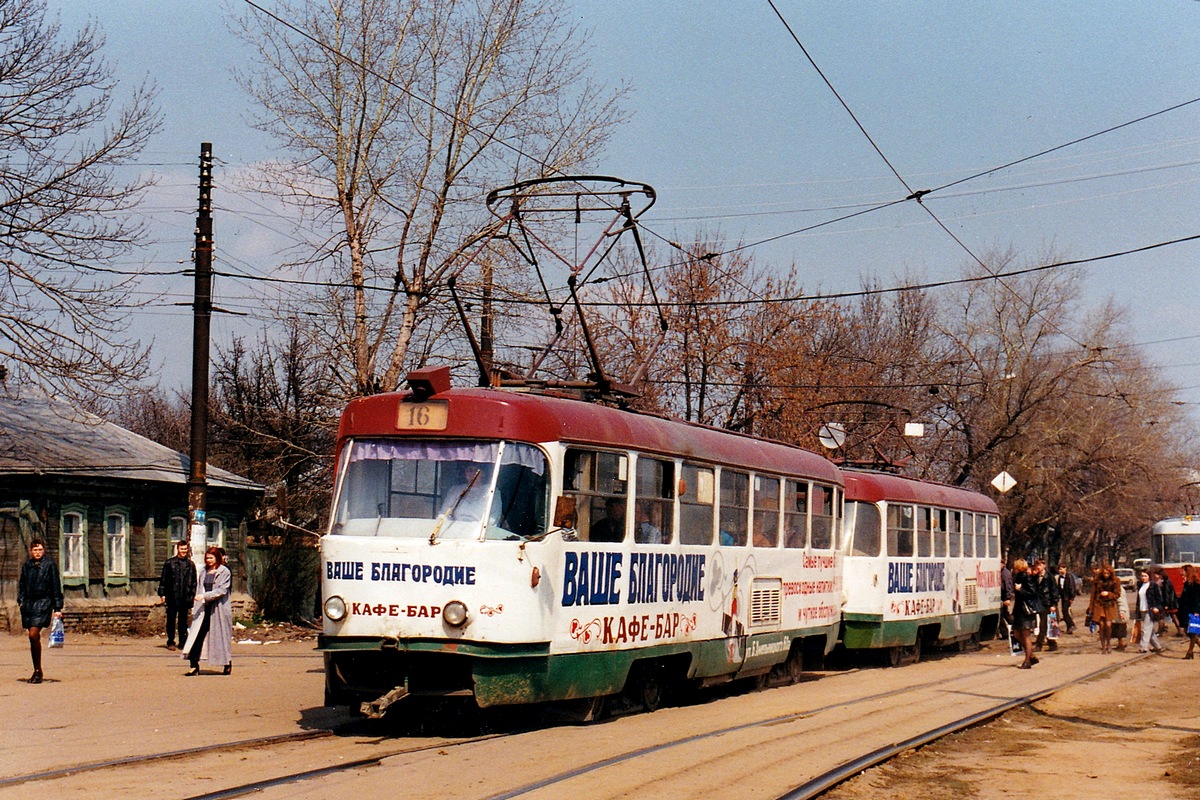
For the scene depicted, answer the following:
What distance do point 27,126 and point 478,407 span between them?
15.8m

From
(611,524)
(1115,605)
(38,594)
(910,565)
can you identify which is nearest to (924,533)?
(910,565)

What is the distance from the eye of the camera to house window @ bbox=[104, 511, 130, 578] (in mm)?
28109

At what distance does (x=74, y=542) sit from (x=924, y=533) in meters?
15.6

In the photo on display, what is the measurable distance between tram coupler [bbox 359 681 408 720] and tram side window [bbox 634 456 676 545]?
111 inches

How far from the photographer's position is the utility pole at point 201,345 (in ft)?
81.3

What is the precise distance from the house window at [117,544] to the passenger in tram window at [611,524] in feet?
59.1

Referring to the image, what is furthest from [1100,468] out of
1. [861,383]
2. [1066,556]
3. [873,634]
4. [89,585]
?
[89,585]

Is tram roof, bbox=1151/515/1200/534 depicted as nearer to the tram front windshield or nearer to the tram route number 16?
the tram front windshield

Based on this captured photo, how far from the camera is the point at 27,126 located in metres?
24.2

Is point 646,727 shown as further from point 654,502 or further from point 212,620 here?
point 212,620

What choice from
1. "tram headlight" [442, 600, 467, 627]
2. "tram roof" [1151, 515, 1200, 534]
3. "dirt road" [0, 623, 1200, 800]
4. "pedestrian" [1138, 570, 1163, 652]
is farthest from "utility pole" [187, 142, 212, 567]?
"tram roof" [1151, 515, 1200, 534]

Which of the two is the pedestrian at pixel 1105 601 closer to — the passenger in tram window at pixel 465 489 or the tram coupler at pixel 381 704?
the passenger in tram window at pixel 465 489

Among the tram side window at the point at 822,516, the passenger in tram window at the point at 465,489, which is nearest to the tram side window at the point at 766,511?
the tram side window at the point at 822,516

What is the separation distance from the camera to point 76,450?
28.5 metres
